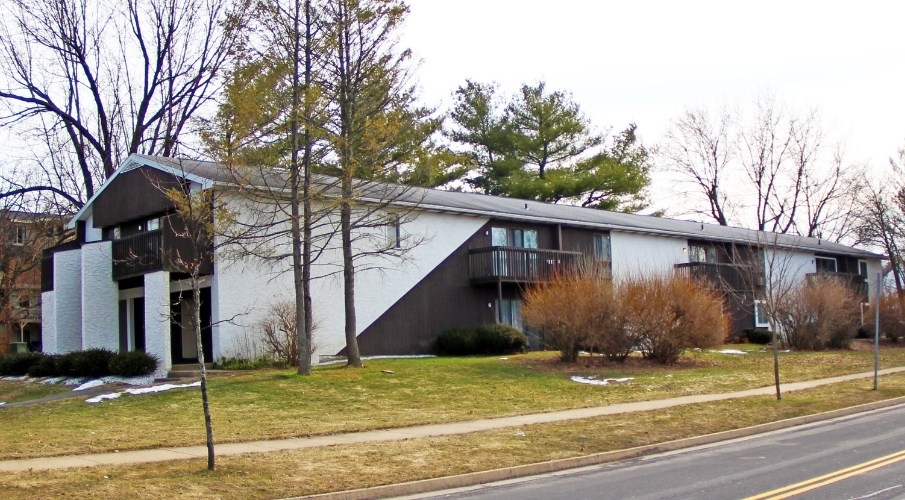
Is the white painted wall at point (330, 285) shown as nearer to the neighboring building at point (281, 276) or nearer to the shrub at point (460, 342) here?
the neighboring building at point (281, 276)

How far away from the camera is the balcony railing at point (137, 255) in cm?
2538

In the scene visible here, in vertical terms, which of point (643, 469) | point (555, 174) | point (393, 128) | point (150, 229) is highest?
point (555, 174)

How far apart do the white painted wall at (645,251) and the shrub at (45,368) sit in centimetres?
2078

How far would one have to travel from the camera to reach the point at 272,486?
35.1 feet

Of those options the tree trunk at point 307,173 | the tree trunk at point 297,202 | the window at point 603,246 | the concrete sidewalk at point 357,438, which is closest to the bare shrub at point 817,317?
the window at point 603,246

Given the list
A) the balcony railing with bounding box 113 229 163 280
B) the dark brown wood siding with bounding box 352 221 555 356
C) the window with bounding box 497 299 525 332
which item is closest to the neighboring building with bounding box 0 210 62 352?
the balcony railing with bounding box 113 229 163 280

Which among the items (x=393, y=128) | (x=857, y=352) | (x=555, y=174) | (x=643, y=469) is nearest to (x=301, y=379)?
(x=393, y=128)

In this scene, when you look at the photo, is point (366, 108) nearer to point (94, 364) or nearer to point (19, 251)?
point (94, 364)

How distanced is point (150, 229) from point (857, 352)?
24879 millimetres

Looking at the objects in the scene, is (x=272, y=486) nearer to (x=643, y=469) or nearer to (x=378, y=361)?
(x=643, y=469)

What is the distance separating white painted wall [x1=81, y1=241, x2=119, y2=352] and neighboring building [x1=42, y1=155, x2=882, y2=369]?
0.04 m

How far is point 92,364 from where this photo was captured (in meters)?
23.8

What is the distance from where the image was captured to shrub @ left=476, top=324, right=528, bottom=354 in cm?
2952

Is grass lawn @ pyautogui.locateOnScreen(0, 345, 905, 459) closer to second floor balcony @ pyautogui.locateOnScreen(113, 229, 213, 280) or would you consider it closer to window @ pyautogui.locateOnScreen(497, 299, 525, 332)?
second floor balcony @ pyautogui.locateOnScreen(113, 229, 213, 280)
